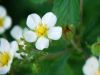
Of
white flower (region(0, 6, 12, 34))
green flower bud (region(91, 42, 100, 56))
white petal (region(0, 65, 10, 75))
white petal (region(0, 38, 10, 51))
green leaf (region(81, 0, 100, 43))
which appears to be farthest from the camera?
white flower (region(0, 6, 12, 34))

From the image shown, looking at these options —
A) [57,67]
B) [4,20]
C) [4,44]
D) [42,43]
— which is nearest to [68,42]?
[57,67]

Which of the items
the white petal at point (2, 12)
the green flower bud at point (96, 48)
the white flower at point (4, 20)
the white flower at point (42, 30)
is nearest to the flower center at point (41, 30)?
the white flower at point (42, 30)

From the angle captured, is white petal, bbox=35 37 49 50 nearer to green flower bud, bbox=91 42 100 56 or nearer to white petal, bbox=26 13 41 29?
white petal, bbox=26 13 41 29

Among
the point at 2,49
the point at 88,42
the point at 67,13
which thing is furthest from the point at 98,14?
the point at 2,49

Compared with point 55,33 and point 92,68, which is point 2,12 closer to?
point 55,33

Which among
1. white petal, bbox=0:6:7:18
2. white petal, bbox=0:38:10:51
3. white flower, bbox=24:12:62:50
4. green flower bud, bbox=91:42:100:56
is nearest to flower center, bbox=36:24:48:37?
white flower, bbox=24:12:62:50

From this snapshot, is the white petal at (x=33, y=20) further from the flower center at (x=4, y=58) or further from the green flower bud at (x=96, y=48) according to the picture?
the green flower bud at (x=96, y=48)
